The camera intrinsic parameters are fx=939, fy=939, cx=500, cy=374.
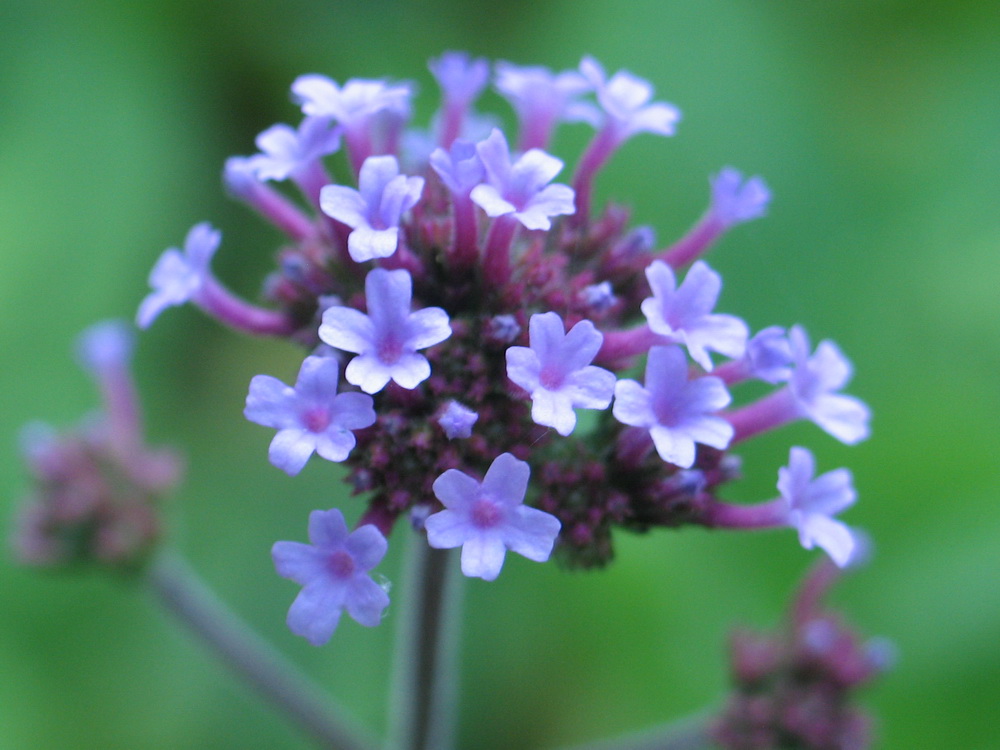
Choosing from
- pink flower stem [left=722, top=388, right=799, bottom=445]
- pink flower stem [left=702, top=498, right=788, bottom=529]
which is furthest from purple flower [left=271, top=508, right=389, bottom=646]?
pink flower stem [left=722, top=388, right=799, bottom=445]

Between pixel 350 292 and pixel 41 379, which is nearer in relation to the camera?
pixel 350 292

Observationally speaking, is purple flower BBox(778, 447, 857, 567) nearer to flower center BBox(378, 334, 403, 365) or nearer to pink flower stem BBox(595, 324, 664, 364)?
pink flower stem BBox(595, 324, 664, 364)

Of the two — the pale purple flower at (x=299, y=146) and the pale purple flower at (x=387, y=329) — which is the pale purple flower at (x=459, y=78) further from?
the pale purple flower at (x=387, y=329)

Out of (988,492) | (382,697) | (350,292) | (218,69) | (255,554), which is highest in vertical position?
(218,69)

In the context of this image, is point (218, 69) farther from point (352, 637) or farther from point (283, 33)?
point (352, 637)

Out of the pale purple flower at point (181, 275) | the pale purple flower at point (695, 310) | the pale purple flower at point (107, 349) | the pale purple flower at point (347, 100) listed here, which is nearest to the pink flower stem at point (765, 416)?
the pale purple flower at point (695, 310)

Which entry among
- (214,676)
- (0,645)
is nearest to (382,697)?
(214,676)
